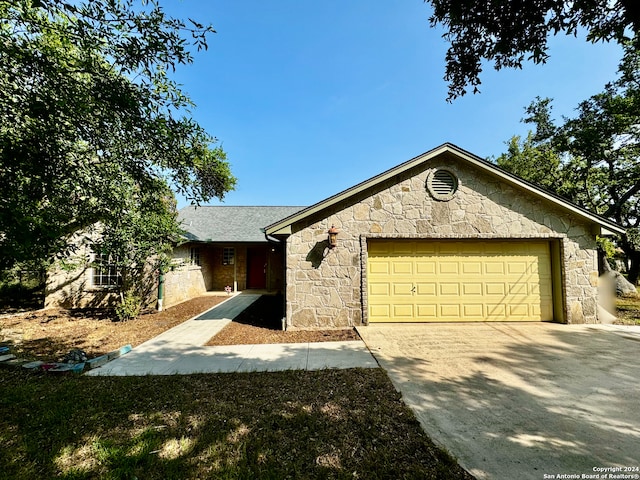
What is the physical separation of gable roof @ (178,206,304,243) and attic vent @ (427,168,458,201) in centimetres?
952

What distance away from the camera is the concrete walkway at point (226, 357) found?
15.4 ft

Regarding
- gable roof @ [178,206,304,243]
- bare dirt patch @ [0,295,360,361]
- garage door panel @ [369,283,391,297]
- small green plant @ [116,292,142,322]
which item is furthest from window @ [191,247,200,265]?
garage door panel @ [369,283,391,297]

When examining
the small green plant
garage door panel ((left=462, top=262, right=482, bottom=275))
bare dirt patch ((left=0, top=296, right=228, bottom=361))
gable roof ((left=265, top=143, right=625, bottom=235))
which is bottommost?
bare dirt patch ((left=0, top=296, right=228, bottom=361))

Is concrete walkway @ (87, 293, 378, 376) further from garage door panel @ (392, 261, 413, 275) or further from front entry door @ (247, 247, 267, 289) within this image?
front entry door @ (247, 247, 267, 289)

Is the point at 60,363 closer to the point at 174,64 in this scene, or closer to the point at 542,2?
the point at 174,64

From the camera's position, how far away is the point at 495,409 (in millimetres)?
3346

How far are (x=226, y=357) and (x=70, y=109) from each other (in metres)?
4.93

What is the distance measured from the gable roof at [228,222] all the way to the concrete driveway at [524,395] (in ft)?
34.8

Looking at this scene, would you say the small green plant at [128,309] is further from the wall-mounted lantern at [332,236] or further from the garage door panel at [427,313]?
the garage door panel at [427,313]

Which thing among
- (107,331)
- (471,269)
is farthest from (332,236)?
(107,331)

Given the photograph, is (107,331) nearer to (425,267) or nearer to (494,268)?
(425,267)

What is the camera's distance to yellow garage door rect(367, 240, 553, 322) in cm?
746

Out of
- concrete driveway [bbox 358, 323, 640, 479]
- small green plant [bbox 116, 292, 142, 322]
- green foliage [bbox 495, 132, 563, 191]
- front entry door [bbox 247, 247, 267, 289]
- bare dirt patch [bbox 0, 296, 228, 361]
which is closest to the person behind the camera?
concrete driveway [bbox 358, 323, 640, 479]

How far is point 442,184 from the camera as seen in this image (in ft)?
24.5
